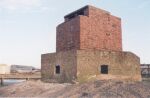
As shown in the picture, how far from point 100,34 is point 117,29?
75.8 inches

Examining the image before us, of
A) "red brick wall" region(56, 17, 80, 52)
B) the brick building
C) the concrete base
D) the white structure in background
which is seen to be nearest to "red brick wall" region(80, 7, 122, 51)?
the brick building

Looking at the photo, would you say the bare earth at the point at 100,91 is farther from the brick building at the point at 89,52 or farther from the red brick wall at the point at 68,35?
the red brick wall at the point at 68,35

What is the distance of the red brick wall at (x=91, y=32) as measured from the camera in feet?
61.8

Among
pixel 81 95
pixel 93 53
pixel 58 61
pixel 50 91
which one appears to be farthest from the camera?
pixel 58 61

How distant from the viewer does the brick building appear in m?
18.2

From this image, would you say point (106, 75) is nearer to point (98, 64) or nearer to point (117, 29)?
point (98, 64)

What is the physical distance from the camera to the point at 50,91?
16094 millimetres

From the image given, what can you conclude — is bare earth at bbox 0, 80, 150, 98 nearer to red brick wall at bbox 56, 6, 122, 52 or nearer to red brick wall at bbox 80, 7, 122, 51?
red brick wall at bbox 56, 6, 122, 52

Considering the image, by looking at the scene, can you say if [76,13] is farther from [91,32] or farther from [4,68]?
[4,68]

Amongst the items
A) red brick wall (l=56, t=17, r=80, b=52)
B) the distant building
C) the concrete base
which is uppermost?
red brick wall (l=56, t=17, r=80, b=52)

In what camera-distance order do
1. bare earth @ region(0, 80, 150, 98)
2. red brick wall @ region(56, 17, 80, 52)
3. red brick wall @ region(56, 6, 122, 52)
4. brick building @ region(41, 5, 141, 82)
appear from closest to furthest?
bare earth @ region(0, 80, 150, 98), brick building @ region(41, 5, 141, 82), red brick wall @ region(56, 6, 122, 52), red brick wall @ region(56, 17, 80, 52)

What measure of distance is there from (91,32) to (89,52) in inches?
70.0

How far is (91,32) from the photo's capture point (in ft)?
63.3

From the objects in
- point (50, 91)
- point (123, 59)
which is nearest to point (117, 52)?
point (123, 59)
